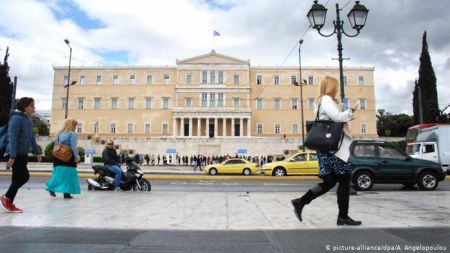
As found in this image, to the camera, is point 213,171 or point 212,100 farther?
point 212,100

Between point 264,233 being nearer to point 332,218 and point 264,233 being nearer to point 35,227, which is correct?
point 332,218

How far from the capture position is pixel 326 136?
500 cm

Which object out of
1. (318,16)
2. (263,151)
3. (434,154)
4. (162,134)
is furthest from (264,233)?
(162,134)

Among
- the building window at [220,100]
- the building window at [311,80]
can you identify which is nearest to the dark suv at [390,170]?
the building window at [220,100]

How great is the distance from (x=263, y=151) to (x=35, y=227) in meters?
58.7

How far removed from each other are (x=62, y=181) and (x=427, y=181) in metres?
11.1

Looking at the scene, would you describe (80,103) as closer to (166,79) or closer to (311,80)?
(166,79)

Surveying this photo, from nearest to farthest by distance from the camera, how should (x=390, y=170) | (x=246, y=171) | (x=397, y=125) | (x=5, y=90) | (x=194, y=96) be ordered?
(x=390, y=170) → (x=246, y=171) → (x=5, y=90) → (x=194, y=96) → (x=397, y=125)

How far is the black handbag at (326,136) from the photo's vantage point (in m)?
4.96

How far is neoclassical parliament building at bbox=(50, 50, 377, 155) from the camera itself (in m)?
79.1

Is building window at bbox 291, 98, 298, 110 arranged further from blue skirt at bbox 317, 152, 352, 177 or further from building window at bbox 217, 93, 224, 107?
blue skirt at bbox 317, 152, 352, 177

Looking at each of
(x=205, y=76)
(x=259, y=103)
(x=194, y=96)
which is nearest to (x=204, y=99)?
(x=194, y=96)

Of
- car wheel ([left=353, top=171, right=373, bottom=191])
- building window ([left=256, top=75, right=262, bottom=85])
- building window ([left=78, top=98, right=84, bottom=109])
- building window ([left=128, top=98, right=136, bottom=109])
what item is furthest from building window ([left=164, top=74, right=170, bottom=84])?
car wheel ([left=353, top=171, right=373, bottom=191])

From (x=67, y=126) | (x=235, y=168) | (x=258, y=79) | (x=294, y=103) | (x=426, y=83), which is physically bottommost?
(x=235, y=168)
